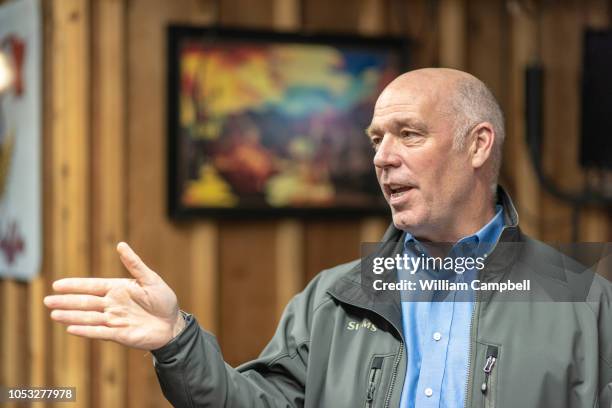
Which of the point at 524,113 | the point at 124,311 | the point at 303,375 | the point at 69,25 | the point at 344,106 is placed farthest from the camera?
the point at 524,113

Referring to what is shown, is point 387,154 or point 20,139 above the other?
point 20,139

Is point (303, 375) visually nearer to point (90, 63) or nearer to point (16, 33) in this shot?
point (90, 63)

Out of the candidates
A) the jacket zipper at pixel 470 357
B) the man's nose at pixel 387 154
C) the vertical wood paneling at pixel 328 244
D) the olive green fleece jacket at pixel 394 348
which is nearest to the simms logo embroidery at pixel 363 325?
the olive green fleece jacket at pixel 394 348

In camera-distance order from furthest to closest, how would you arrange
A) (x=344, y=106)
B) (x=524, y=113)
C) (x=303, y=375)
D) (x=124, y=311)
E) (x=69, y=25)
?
(x=524, y=113), (x=344, y=106), (x=69, y=25), (x=303, y=375), (x=124, y=311)

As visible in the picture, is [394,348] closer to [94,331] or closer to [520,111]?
[94,331]

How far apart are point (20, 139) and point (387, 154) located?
213cm

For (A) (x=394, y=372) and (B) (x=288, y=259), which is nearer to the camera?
(A) (x=394, y=372)

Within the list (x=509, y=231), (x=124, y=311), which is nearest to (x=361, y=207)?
(x=509, y=231)

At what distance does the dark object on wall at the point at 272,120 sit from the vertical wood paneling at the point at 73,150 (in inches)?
11.8

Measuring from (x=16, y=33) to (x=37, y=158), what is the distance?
1.80 ft

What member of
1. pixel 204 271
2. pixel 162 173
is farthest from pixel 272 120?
pixel 204 271

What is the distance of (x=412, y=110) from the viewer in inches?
69.4

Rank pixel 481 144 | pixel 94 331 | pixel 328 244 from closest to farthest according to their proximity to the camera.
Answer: pixel 94 331 < pixel 481 144 < pixel 328 244

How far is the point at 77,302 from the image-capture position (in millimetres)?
1514
